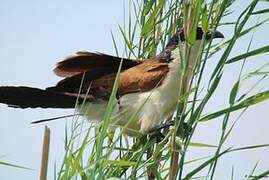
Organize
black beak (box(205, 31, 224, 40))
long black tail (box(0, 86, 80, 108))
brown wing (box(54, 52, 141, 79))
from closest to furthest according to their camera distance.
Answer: black beak (box(205, 31, 224, 40)), long black tail (box(0, 86, 80, 108)), brown wing (box(54, 52, 141, 79))

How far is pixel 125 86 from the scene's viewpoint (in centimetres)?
177

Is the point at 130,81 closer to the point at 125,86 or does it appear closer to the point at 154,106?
the point at 125,86

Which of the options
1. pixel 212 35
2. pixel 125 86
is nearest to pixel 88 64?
pixel 125 86

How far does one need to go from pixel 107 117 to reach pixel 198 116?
7.0 inches

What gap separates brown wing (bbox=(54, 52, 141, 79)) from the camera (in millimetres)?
1617

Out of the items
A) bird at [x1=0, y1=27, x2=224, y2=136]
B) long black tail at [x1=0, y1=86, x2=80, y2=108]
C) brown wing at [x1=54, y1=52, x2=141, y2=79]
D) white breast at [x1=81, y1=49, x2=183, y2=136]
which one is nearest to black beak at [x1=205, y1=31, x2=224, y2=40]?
bird at [x1=0, y1=27, x2=224, y2=136]

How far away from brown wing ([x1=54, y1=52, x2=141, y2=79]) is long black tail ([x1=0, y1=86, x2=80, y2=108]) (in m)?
0.08

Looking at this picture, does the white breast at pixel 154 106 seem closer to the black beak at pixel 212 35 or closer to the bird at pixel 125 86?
the bird at pixel 125 86

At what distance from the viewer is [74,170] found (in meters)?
0.95

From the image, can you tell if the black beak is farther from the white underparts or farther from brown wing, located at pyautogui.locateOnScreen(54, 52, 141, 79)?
brown wing, located at pyautogui.locateOnScreen(54, 52, 141, 79)

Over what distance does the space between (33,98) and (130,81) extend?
1.17 ft

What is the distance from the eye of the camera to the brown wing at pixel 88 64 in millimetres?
1617

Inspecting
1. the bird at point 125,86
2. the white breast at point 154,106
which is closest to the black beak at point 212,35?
the bird at point 125,86

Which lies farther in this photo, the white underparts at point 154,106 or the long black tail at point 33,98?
the white underparts at point 154,106
